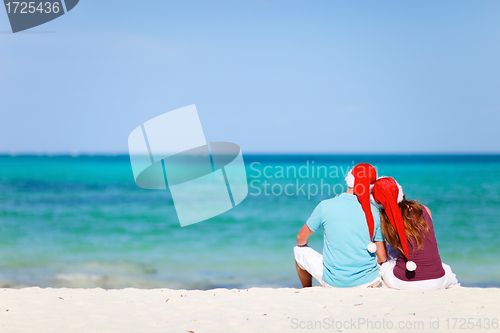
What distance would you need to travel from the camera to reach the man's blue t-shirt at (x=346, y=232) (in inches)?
135

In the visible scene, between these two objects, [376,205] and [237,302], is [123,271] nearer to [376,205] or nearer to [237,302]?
[237,302]

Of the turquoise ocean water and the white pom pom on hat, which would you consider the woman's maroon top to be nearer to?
the white pom pom on hat

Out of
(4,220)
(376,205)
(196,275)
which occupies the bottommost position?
(4,220)

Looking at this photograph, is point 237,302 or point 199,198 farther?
point 199,198

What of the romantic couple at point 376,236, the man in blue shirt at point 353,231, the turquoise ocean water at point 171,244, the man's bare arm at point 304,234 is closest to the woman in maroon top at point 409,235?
the romantic couple at point 376,236

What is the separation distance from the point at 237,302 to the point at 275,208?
30.8 feet

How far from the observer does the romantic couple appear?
133 inches

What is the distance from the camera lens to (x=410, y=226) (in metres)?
3.37

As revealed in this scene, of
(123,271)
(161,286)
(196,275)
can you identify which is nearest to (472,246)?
(196,275)

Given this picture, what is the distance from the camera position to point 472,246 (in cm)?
776

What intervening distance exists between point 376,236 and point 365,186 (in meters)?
0.47

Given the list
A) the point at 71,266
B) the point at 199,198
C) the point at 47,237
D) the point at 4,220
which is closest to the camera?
the point at 71,266

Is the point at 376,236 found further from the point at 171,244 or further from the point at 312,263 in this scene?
the point at 171,244

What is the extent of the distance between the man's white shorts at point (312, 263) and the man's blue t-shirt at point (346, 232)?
176mm
